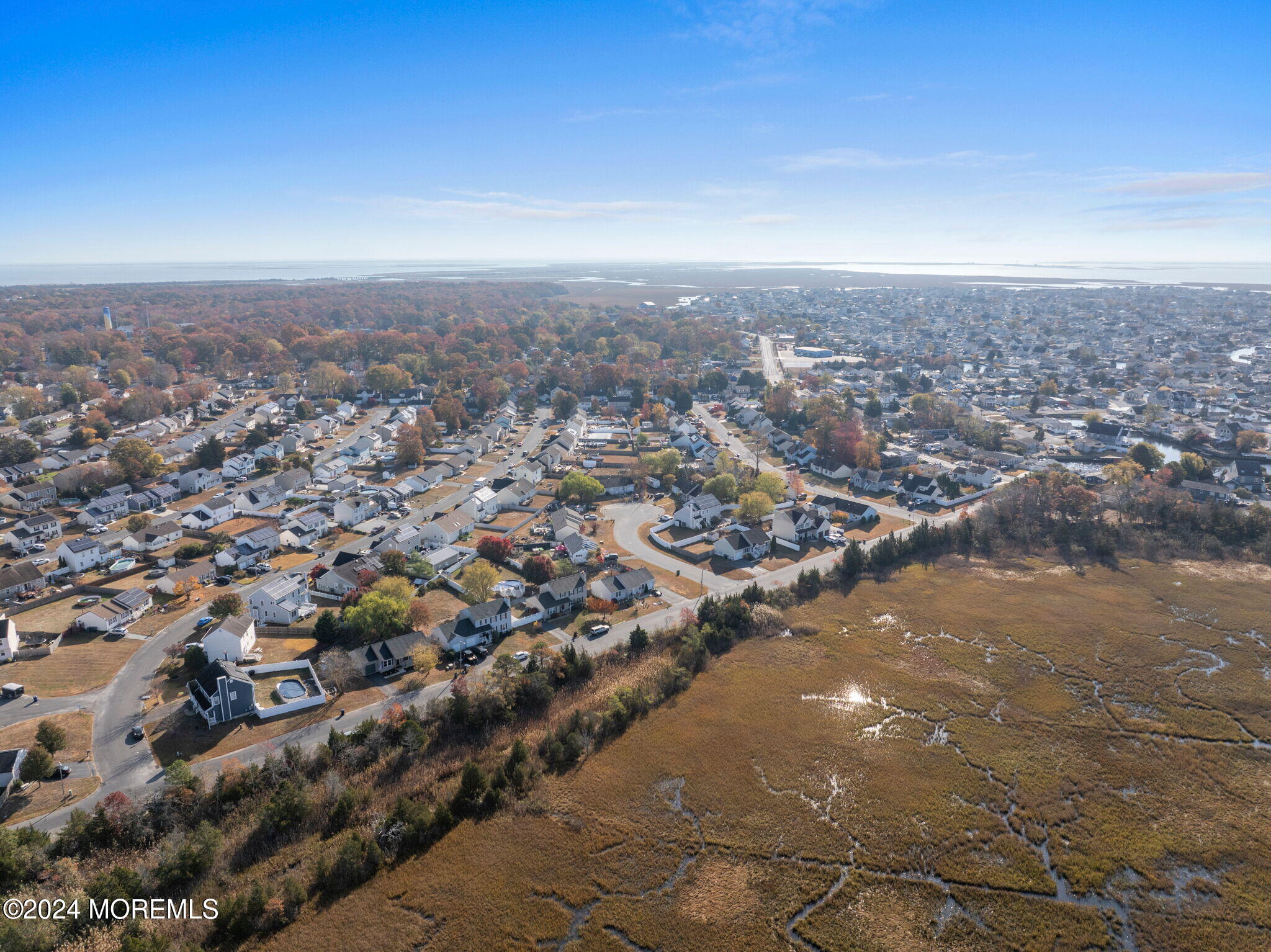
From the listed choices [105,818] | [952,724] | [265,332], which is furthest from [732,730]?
[265,332]

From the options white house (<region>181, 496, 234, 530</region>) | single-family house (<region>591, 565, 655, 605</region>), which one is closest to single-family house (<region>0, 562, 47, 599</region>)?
white house (<region>181, 496, 234, 530</region>)

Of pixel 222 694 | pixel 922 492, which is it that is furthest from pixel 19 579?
pixel 922 492

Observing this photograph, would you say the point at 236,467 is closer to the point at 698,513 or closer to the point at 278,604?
the point at 278,604

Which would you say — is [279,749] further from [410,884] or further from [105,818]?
[410,884]

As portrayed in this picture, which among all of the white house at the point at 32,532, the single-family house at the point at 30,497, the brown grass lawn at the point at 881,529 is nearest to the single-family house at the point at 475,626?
the brown grass lawn at the point at 881,529

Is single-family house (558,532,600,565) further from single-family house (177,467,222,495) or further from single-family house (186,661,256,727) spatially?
single-family house (177,467,222,495)
